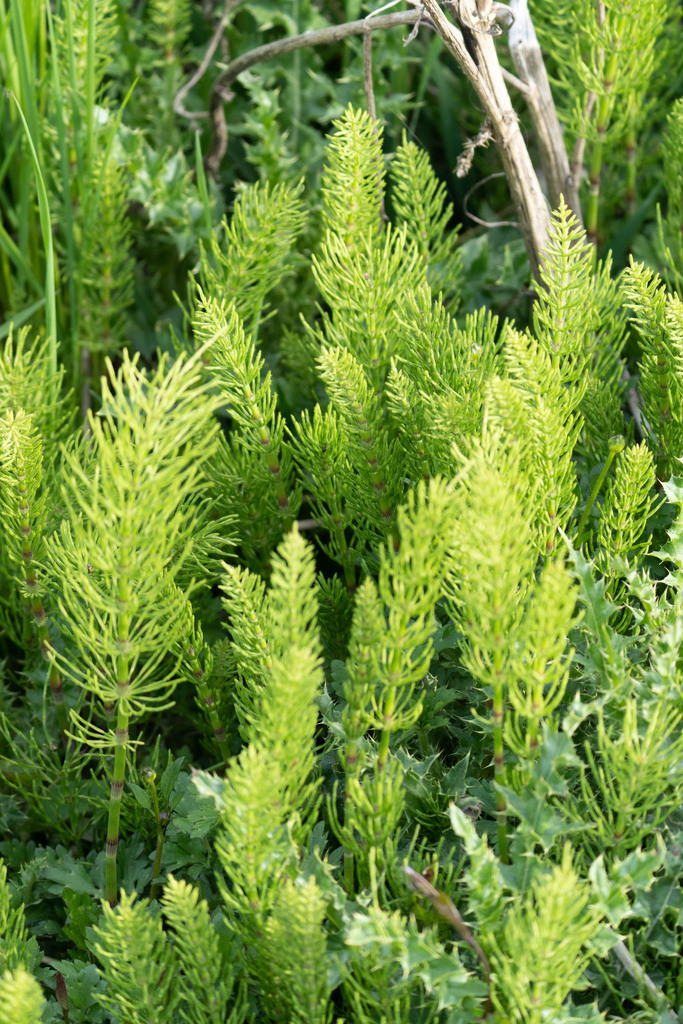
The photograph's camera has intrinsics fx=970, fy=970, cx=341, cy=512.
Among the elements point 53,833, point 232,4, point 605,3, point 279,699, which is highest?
point 605,3

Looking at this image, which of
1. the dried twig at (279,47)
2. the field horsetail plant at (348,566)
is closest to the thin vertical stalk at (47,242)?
the field horsetail plant at (348,566)

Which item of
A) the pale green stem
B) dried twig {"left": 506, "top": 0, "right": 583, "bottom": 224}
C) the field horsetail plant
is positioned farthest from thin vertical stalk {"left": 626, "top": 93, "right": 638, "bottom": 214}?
the pale green stem

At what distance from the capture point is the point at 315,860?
818 mm

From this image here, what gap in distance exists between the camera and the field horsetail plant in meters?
0.75

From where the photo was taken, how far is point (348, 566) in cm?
118

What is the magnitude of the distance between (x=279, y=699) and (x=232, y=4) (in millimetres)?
1452

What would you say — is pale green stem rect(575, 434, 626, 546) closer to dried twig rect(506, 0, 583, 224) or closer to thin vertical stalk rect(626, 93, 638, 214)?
dried twig rect(506, 0, 583, 224)

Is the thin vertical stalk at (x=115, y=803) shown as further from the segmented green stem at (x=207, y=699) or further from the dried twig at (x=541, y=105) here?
the dried twig at (x=541, y=105)

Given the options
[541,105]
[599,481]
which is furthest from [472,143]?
[599,481]

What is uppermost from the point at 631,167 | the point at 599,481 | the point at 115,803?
the point at 631,167

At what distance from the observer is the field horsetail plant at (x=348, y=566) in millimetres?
754

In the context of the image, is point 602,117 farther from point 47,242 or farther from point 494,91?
point 47,242

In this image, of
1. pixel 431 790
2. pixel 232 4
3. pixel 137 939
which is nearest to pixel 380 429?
pixel 431 790

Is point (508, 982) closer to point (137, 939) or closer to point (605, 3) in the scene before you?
point (137, 939)
